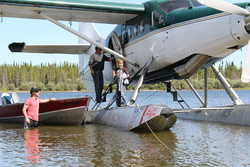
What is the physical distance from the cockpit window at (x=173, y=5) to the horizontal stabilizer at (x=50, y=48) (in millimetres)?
4840

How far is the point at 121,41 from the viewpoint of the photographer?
1077cm

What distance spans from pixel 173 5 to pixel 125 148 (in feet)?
11.8

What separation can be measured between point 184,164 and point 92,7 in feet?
17.9

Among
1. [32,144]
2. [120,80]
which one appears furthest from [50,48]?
[32,144]

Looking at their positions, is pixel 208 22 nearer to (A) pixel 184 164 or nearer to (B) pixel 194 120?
(A) pixel 184 164

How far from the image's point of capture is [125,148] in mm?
6523

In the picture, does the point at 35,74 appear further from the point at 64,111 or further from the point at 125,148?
the point at 125,148

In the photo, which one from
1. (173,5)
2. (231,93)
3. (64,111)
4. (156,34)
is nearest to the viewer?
(173,5)

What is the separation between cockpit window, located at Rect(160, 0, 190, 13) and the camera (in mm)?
8148

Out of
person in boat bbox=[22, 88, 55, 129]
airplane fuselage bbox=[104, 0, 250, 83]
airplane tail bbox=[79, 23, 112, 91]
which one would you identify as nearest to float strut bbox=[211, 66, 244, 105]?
airplane fuselage bbox=[104, 0, 250, 83]

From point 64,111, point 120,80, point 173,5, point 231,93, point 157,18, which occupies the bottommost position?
point 64,111

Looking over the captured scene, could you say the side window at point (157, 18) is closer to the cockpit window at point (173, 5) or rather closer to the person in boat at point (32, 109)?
the cockpit window at point (173, 5)

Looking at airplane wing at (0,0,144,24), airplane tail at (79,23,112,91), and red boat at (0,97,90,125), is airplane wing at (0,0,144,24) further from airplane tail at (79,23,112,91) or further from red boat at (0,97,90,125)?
airplane tail at (79,23,112,91)

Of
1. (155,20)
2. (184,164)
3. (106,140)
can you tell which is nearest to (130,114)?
(106,140)
